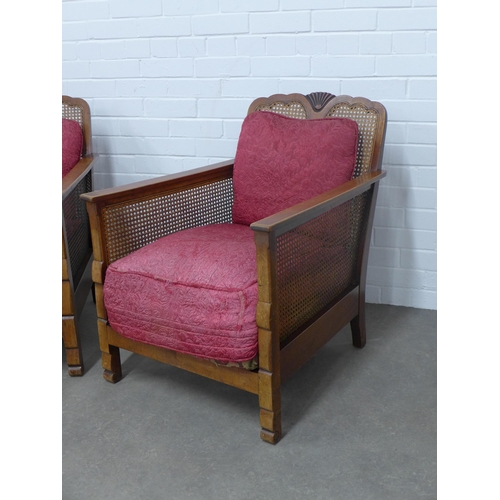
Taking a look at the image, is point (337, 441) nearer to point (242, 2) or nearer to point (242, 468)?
point (242, 468)

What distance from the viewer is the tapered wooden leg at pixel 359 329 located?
222 cm

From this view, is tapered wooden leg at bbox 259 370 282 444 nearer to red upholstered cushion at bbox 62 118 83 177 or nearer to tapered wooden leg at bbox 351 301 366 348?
tapered wooden leg at bbox 351 301 366 348

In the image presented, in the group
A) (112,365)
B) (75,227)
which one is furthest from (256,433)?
(75,227)

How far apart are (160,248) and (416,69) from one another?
128cm

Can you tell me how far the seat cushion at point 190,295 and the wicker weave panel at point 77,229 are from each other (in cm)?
38

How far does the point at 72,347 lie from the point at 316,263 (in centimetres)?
90

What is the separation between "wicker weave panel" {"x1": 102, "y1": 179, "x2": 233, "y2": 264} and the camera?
1.91 m

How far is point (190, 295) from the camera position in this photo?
1667 mm

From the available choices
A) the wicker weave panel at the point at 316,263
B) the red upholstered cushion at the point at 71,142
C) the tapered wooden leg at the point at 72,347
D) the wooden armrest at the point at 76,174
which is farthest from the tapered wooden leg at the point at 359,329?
the red upholstered cushion at the point at 71,142

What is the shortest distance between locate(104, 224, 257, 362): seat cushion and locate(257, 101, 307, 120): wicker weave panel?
23.4 inches

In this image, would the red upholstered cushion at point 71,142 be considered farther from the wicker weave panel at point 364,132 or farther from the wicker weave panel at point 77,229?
the wicker weave panel at point 364,132

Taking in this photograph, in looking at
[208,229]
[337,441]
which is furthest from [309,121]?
[337,441]

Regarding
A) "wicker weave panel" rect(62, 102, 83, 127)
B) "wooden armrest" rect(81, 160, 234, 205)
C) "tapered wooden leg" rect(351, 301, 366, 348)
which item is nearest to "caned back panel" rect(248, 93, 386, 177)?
"wooden armrest" rect(81, 160, 234, 205)
